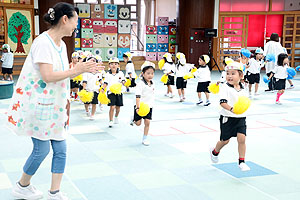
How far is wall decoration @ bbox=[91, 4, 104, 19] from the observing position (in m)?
18.6

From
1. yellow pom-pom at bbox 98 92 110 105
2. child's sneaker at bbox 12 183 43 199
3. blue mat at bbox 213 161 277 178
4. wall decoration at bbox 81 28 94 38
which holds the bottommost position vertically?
blue mat at bbox 213 161 277 178

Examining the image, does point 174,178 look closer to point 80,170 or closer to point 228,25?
point 80,170

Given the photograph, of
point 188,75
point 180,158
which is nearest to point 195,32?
point 188,75

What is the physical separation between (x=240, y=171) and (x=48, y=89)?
8.77ft

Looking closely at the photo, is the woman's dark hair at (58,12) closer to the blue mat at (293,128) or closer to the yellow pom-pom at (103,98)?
the yellow pom-pom at (103,98)

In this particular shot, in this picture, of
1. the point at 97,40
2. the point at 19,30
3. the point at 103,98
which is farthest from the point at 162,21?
the point at 103,98

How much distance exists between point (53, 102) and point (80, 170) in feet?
5.53

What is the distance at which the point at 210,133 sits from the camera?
6789 millimetres

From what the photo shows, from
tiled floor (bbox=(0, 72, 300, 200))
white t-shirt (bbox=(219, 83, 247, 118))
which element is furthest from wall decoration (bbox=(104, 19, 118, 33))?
white t-shirt (bbox=(219, 83, 247, 118))

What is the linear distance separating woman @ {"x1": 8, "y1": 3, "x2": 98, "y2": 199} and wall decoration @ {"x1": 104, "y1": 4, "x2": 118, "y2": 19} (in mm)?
15922

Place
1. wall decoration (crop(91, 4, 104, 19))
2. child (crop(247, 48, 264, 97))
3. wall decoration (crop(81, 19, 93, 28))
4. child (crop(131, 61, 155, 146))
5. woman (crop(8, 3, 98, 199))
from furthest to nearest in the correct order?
wall decoration (crop(91, 4, 104, 19)) < wall decoration (crop(81, 19, 93, 28)) < child (crop(247, 48, 264, 97)) < child (crop(131, 61, 155, 146)) < woman (crop(8, 3, 98, 199))

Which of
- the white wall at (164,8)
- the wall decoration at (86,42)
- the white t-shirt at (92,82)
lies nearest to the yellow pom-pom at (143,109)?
the white t-shirt at (92,82)

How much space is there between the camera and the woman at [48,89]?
3.13 meters

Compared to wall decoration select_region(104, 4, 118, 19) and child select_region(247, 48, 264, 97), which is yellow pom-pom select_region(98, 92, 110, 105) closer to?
child select_region(247, 48, 264, 97)
